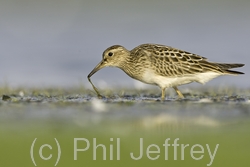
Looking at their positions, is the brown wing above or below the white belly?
above

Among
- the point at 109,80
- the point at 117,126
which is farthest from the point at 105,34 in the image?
the point at 117,126

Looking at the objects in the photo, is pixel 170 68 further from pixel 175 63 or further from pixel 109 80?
pixel 109 80

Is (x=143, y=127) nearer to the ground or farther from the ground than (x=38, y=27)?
nearer to the ground

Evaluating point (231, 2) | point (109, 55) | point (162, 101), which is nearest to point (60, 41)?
point (231, 2)

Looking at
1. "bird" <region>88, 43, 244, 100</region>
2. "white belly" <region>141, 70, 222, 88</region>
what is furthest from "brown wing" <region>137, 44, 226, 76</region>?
"white belly" <region>141, 70, 222, 88</region>

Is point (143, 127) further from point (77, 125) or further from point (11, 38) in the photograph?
point (11, 38)

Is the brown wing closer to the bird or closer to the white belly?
the bird
